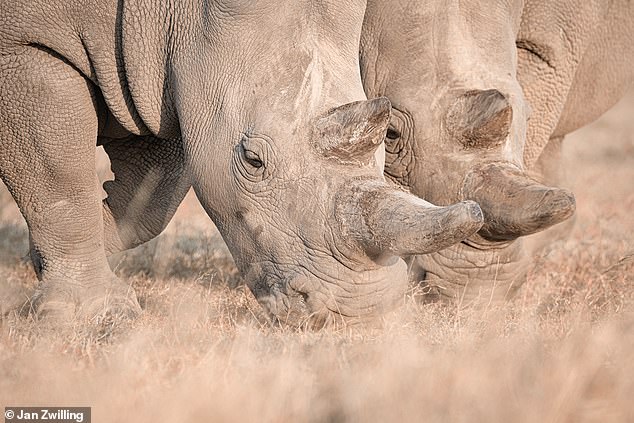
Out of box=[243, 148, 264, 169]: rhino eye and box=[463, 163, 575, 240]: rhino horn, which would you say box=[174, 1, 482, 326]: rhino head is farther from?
box=[463, 163, 575, 240]: rhino horn

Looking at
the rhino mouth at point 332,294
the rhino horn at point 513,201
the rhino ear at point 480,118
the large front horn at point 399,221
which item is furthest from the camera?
the rhino ear at point 480,118

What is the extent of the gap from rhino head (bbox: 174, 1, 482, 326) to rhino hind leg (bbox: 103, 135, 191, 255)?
165 cm

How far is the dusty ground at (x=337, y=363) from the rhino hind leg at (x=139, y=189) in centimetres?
52

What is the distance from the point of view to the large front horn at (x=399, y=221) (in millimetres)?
5809

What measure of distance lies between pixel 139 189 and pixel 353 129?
259cm

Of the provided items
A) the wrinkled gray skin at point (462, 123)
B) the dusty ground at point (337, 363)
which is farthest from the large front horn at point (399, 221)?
the wrinkled gray skin at point (462, 123)

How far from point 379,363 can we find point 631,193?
8.14 metres

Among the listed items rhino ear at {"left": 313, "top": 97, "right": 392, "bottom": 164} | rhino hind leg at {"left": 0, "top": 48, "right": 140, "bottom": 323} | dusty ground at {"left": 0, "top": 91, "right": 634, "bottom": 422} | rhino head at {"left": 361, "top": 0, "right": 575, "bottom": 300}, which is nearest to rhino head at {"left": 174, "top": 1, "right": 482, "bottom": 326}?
rhino ear at {"left": 313, "top": 97, "right": 392, "bottom": 164}

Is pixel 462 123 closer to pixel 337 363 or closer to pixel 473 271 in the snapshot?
pixel 473 271

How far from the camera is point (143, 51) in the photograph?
6.92 meters

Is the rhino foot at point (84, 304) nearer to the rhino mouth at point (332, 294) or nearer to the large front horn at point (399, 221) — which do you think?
the rhino mouth at point (332, 294)

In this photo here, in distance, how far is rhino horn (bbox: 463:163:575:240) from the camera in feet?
21.2

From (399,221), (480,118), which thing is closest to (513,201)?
(480,118)

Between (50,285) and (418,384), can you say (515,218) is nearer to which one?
(418,384)
